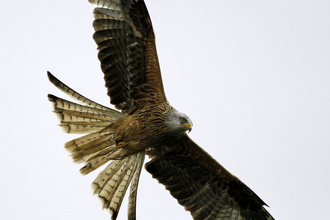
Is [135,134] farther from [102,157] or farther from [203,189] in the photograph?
[203,189]

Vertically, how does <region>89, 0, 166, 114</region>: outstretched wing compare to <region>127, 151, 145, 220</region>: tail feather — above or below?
above

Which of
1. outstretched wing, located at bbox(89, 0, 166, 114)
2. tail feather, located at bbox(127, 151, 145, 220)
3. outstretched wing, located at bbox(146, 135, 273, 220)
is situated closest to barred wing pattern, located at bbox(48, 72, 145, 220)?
tail feather, located at bbox(127, 151, 145, 220)

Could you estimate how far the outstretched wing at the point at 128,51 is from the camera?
7395 mm

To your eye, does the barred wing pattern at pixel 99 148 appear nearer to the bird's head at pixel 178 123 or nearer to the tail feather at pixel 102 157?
the tail feather at pixel 102 157

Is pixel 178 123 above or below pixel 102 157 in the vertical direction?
above

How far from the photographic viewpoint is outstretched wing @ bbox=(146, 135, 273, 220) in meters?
8.34

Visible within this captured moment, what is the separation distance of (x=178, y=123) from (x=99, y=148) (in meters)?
1.59

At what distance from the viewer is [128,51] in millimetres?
7551

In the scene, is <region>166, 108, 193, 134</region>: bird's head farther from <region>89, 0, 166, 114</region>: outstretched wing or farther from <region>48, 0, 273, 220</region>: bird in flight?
<region>89, 0, 166, 114</region>: outstretched wing

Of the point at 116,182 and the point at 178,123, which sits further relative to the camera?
the point at 116,182

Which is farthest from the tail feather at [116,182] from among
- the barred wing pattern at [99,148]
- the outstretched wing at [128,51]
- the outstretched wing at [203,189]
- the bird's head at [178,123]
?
the bird's head at [178,123]

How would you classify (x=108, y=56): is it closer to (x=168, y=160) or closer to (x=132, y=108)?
(x=132, y=108)

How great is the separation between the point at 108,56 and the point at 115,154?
6.04 ft

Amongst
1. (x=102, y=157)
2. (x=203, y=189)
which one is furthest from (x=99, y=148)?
(x=203, y=189)
